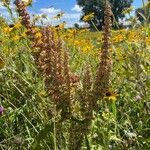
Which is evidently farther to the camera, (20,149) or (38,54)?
(20,149)

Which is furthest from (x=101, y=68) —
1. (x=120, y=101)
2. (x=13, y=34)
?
(x=13, y=34)

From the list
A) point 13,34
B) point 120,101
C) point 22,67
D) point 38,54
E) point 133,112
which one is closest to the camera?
point 38,54


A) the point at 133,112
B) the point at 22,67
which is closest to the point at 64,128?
the point at 133,112

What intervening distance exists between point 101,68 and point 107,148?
0.53m

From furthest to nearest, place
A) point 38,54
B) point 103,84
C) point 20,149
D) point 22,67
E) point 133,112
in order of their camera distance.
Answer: point 22,67, point 133,112, point 20,149, point 38,54, point 103,84

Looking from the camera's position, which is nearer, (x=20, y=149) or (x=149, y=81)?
(x=20, y=149)

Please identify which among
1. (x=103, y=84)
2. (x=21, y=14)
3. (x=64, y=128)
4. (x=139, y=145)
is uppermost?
(x=21, y=14)

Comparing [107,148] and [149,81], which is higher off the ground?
[149,81]

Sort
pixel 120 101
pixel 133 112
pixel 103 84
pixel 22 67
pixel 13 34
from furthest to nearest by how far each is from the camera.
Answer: pixel 13 34
pixel 22 67
pixel 120 101
pixel 133 112
pixel 103 84

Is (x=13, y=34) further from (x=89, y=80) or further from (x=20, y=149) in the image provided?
(x=89, y=80)

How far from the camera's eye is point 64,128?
5.29 feet

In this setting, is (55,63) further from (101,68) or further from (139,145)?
(139,145)

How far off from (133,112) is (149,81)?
0.55 m

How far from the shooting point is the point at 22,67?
3270mm
